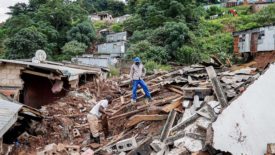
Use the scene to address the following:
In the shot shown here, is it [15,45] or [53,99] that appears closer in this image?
[53,99]

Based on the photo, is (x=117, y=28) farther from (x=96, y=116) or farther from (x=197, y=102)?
(x=197, y=102)

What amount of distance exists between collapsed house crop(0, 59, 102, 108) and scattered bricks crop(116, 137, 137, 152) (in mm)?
5858

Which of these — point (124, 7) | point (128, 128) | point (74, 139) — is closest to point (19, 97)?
point (74, 139)

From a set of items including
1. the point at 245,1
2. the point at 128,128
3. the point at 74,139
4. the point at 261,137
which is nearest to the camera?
the point at 261,137

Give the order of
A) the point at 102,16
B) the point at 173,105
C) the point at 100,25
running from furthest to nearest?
1. the point at 102,16
2. the point at 100,25
3. the point at 173,105

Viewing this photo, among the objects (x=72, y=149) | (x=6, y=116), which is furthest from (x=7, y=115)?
(x=72, y=149)

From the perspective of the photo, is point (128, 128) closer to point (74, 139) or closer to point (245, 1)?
point (74, 139)

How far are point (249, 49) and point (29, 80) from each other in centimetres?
1343

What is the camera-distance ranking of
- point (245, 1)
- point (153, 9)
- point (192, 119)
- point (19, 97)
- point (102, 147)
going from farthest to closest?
point (245, 1)
point (153, 9)
point (19, 97)
point (102, 147)
point (192, 119)

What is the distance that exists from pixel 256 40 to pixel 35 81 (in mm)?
13348

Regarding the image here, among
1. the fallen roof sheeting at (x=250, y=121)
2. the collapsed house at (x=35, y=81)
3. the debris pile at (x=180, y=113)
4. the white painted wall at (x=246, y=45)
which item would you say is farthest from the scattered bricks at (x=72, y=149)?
the white painted wall at (x=246, y=45)

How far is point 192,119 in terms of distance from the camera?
24.3ft

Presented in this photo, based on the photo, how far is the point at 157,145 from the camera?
7184 mm

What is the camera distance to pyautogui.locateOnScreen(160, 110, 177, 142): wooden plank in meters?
7.66
